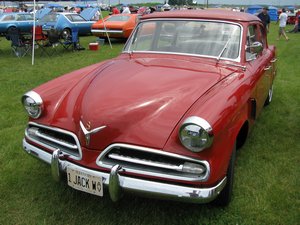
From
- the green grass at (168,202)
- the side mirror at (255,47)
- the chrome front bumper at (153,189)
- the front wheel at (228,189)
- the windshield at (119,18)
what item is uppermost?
the side mirror at (255,47)

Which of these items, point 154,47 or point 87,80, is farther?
point 154,47

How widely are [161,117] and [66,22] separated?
602 inches

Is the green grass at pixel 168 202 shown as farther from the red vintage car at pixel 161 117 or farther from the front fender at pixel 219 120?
the front fender at pixel 219 120

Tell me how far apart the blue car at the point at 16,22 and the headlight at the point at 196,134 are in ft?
47.8

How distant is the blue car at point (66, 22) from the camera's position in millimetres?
16422

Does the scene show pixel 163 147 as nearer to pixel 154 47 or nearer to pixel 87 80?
pixel 87 80

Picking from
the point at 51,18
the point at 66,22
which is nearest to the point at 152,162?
the point at 66,22

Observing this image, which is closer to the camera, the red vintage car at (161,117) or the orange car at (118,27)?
the red vintage car at (161,117)

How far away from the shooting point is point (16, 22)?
15.8 metres

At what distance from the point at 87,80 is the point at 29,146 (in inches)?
34.2

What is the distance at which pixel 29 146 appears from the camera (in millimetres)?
3127

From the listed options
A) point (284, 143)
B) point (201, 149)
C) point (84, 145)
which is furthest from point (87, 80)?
point (284, 143)

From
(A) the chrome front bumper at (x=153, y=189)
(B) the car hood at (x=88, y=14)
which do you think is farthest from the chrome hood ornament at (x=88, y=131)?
(B) the car hood at (x=88, y=14)

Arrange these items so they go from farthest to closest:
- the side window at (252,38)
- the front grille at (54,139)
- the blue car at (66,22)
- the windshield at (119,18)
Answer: the blue car at (66,22) → the windshield at (119,18) → the side window at (252,38) → the front grille at (54,139)
